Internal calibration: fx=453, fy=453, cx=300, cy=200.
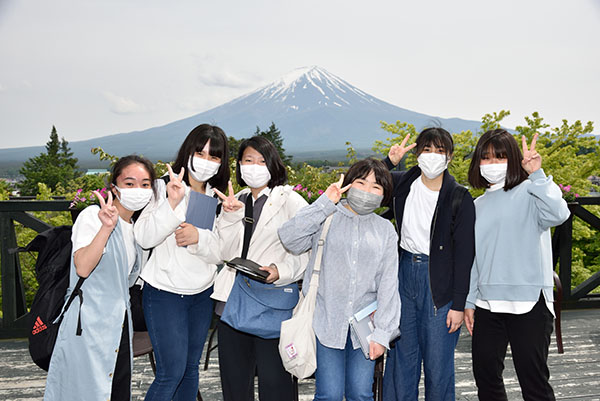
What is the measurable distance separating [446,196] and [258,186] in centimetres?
102

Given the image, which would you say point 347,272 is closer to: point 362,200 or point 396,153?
point 362,200

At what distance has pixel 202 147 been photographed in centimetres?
239

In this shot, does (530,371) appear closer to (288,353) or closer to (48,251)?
(288,353)

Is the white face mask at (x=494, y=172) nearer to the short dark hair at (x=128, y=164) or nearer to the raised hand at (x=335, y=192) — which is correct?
the raised hand at (x=335, y=192)

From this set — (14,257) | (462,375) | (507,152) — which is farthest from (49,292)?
(462,375)

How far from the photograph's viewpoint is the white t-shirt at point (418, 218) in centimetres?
246

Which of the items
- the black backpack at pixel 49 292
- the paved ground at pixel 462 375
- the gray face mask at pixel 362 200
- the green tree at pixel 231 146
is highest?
the green tree at pixel 231 146

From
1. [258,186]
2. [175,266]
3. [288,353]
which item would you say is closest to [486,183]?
[258,186]

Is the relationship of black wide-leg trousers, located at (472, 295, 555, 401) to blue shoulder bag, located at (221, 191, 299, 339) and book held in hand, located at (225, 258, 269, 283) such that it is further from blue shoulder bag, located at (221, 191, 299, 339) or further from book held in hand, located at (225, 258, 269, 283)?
book held in hand, located at (225, 258, 269, 283)

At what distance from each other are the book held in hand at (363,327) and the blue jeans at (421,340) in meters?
0.38

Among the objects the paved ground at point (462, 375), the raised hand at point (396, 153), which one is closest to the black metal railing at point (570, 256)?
the paved ground at point (462, 375)

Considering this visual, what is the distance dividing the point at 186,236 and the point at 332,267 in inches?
29.1

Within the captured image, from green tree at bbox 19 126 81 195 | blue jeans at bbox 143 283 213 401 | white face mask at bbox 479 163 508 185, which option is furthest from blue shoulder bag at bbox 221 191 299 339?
green tree at bbox 19 126 81 195

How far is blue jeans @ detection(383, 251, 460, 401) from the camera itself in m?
2.43
